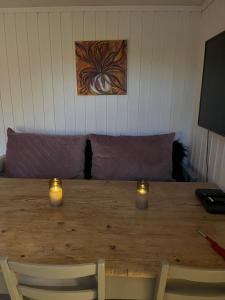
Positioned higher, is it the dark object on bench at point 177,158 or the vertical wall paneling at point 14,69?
the vertical wall paneling at point 14,69

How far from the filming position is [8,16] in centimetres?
229

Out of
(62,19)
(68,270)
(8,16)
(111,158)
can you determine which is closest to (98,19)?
(62,19)

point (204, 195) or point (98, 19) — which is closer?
point (204, 195)

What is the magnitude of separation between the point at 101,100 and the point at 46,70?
2.09ft

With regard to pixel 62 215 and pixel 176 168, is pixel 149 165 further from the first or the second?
pixel 62 215

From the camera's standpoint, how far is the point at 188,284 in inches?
37.6

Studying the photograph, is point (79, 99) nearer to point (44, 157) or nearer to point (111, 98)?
point (111, 98)

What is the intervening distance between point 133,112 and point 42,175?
111cm

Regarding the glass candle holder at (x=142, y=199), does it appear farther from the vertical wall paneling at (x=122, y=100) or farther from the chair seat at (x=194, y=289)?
the vertical wall paneling at (x=122, y=100)

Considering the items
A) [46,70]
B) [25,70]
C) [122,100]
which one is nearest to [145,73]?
[122,100]

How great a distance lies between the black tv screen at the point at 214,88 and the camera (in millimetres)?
1538

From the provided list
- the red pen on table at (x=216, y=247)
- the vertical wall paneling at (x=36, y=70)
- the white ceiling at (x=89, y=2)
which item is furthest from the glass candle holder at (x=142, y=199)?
the white ceiling at (x=89, y=2)

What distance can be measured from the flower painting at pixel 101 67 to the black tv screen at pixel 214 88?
2.67ft

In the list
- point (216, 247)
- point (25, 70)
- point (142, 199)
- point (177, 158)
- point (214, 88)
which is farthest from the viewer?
point (25, 70)
